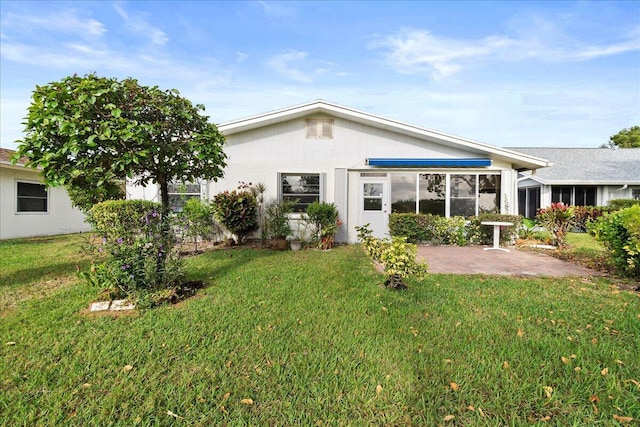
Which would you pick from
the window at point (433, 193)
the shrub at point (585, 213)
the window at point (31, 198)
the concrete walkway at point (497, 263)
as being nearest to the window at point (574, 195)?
the shrub at point (585, 213)

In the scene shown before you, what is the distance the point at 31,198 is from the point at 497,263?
18.4 metres

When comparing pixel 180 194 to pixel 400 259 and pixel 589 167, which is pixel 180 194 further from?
pixel 589 167

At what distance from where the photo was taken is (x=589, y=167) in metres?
18.1

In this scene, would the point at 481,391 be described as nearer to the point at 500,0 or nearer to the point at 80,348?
the point at 80,348

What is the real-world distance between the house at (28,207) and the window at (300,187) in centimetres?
888

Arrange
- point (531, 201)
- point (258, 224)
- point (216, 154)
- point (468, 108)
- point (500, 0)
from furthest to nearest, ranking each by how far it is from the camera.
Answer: point (531, 201) < point (468, 108) < point (258, 224) < point (500, 0) < point (216, 154)

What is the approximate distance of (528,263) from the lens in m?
7.63

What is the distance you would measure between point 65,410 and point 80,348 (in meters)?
1.11

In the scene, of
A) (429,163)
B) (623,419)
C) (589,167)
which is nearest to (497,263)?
(429,163)

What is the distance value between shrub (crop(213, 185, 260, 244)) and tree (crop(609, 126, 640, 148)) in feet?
140

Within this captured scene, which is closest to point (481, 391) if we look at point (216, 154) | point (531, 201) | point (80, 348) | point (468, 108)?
point (80, 348)

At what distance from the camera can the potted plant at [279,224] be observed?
9.87 metres

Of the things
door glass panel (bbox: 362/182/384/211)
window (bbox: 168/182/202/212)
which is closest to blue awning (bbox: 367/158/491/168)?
door glass panel (bbox: 362/182/384/211)

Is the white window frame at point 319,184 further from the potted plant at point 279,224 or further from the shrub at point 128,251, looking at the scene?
the shrub at point 128,251
